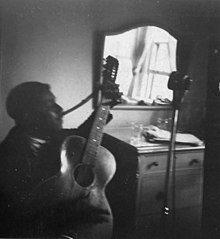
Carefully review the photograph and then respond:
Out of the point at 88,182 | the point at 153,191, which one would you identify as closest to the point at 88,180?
the point at 88,182

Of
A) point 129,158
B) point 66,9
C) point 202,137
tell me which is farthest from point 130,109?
point 66,9

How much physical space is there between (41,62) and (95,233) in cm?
62

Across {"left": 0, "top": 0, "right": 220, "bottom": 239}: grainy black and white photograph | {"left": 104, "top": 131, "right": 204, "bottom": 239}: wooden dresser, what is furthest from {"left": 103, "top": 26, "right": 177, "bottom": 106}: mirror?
{"left": 104, "top": 131, "right": 204, "bottom": 239}: wooden dresser

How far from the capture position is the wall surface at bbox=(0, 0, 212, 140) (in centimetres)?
97

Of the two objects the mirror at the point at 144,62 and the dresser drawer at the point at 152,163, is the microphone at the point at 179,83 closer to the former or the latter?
the mirror at the point at 144,62

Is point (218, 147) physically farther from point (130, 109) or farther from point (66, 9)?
point (66, 9)

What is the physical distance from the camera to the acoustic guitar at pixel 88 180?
970 mm

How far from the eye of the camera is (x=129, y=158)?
3.44 ft

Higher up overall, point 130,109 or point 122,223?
point 130,109

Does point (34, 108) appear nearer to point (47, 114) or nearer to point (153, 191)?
point (47, 114)

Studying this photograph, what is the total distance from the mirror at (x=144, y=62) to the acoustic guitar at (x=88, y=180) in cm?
4

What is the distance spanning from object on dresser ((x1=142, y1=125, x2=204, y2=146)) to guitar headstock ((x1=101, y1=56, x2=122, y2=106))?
0.16 m

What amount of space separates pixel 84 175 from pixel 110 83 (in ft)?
1.09

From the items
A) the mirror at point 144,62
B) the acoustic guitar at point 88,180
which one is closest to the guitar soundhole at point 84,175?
the acoustic guitar at point 88,180
